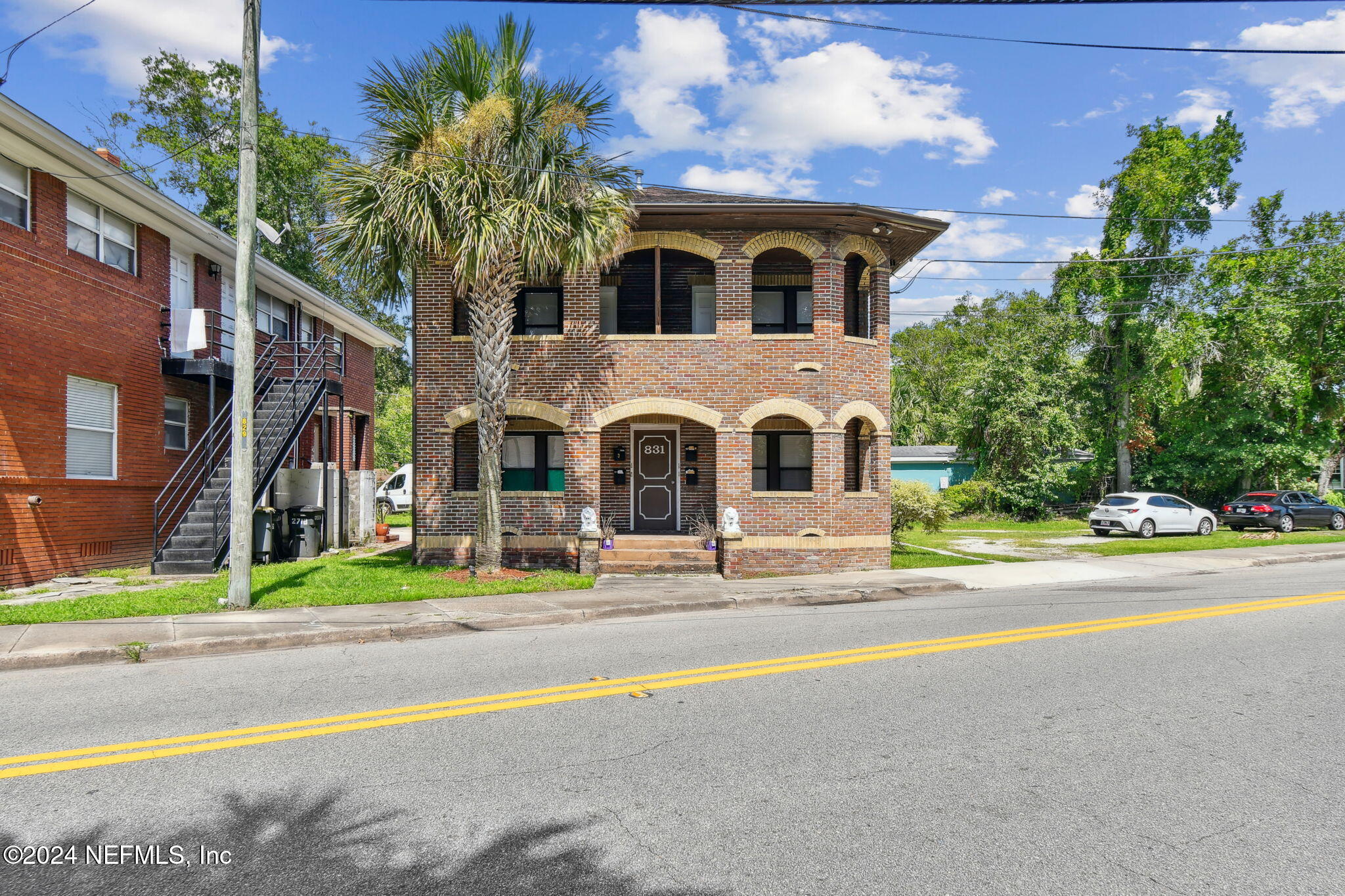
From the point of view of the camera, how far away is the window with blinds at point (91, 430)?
1392 centimetres

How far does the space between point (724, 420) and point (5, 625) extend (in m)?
11.1

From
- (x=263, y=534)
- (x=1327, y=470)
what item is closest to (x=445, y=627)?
(x=263, y=534)

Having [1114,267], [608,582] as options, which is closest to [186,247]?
[608,582]

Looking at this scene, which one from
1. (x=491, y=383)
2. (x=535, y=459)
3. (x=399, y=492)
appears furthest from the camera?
(x=399, y=492)

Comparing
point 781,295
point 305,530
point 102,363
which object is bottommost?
point 305,530

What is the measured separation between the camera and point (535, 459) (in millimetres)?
17000

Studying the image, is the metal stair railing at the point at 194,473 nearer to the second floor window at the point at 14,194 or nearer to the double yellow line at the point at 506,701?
the second floor window at the point at 14,194

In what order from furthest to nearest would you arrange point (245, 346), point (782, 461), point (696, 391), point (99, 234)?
point (782, 461)
point (696, 391)
point (99, 234)
point (245, 346)

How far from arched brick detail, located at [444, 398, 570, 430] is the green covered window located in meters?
1.09

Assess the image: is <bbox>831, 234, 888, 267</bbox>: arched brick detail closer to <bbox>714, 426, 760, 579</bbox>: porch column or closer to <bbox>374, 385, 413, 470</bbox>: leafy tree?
<bbox>714, 426, 760, 579</bbox>: porch column

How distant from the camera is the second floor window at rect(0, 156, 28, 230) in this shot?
41.4ft

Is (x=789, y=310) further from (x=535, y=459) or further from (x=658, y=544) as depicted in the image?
(x=535, y=459)

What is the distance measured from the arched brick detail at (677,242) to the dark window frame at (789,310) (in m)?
A: 1.53

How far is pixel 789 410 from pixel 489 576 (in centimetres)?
647
